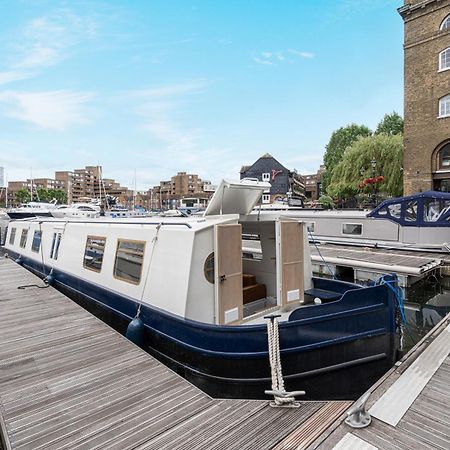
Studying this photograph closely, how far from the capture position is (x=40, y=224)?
1120 centimetres

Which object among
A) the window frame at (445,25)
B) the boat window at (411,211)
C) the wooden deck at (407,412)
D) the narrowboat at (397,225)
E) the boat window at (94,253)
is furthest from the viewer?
the window frame at (445,25)

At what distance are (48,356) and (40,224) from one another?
7783 millimetres

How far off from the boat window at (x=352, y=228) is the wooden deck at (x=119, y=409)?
1273 centimetres

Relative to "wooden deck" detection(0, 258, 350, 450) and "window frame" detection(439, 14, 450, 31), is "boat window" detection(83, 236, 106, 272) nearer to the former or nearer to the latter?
"wooden deck" detection(0, 258, 350, 450)

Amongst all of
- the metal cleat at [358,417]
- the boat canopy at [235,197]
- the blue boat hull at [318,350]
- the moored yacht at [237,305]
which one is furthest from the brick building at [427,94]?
the metal cleat at [358,417]

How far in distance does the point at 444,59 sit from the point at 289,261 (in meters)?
22.7

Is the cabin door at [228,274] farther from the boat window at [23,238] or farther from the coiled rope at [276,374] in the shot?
the boat window at [23,238]

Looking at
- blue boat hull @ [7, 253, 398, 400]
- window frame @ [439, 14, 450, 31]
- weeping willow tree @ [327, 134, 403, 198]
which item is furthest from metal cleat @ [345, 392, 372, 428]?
weeping willow tree @ [327, 134, 403, 198]

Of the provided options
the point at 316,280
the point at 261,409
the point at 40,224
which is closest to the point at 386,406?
the point at 261,409

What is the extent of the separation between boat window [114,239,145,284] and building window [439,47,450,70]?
77.8 ft

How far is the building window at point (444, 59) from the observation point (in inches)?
812

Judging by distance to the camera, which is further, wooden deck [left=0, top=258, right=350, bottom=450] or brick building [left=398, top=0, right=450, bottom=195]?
brick building [left=398, top=0, right=450, bottom=195]

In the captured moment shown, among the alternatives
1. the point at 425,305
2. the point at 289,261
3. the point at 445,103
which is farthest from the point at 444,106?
the point at 289,261

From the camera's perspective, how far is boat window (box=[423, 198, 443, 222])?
13016 mm
